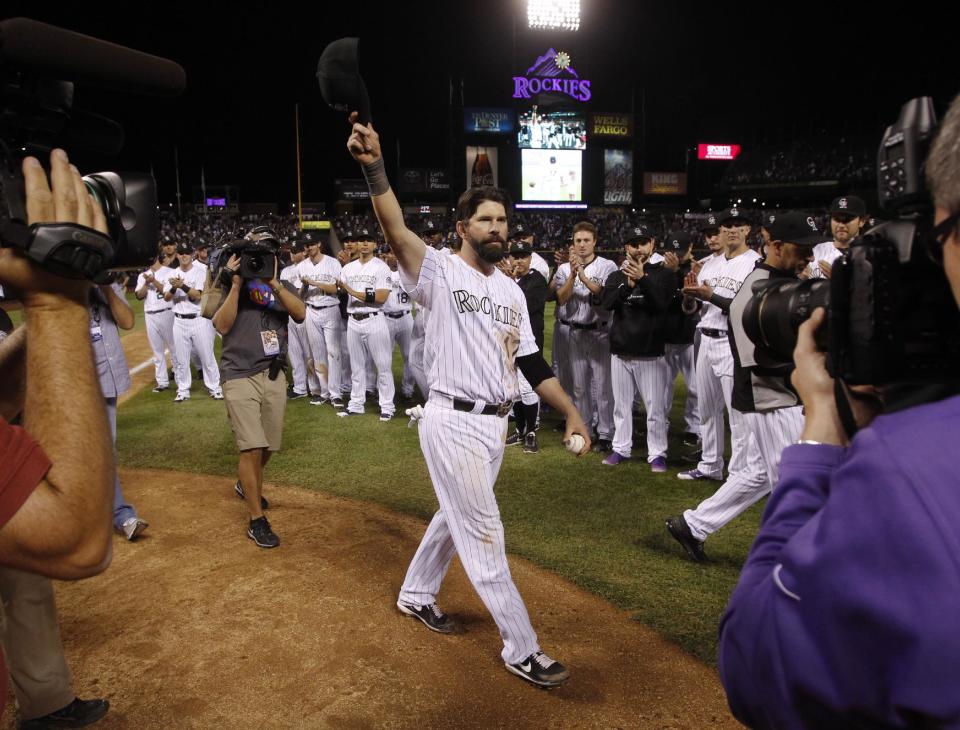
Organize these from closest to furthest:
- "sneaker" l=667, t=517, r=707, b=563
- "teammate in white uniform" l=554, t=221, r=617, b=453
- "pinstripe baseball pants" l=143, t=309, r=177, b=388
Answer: "sneaker" l=667, t=517, r=707, b=563
"teammate in white uniform" l=554, t=221, r=617, b=453
"pinstripe baseball pants" l=143, t=309, r=177, b=388

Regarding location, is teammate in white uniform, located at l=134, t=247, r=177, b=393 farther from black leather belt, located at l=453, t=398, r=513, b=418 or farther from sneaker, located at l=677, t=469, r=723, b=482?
black leather belt, located at l=453, t=398, r=513, b=418

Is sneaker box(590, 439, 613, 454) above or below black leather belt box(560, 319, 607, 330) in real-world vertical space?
below

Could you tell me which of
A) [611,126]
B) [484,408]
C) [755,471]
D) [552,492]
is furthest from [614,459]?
[611,126]

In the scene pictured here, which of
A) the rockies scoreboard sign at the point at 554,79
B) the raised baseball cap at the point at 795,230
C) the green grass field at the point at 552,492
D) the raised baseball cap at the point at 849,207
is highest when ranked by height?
the rockies scoreboard sign at the point at 554,79

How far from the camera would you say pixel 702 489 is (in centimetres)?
625

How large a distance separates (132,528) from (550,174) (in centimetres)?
3611

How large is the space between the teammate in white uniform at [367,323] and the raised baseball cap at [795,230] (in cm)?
577

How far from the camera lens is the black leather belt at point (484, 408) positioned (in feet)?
11.6

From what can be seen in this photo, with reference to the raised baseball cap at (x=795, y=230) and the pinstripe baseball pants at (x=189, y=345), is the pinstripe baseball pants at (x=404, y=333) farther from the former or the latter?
the raised baseball cap at (x=795, y=230)

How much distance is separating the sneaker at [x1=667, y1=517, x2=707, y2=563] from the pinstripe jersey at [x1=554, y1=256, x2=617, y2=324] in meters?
3.49

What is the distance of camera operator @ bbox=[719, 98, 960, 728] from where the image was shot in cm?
82

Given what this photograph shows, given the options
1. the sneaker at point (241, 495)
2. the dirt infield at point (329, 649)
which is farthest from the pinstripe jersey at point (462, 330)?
the sneaker at point (241, 495)

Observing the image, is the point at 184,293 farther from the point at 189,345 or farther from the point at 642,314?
the point at 642,314

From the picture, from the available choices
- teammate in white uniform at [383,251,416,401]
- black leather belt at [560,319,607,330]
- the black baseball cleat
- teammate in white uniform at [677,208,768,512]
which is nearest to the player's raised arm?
the black baseball cleat
